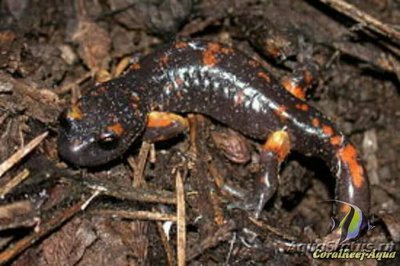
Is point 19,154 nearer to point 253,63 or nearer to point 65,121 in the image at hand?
point 65,121

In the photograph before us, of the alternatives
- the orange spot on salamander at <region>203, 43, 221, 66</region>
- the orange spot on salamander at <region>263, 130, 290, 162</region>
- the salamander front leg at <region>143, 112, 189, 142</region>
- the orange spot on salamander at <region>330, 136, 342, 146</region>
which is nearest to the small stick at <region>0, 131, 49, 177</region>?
the salamander front leg at <region>143, 112, 189, 142</region>

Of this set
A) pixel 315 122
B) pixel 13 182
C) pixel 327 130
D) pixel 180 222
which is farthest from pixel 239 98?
pixel 13 182

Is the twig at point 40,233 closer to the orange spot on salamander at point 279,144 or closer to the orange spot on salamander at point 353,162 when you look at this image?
the orange spot on salamander at point 279,144

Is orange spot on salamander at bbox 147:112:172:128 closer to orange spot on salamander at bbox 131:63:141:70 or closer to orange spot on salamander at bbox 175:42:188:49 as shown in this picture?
orange spot on salamander at bbox 131:63:141:70

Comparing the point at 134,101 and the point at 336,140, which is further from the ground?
the point at 134,101

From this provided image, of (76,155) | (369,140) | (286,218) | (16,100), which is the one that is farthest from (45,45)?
(369,140)

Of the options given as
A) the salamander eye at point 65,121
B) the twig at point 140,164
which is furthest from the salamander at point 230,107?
the salamander eye at point 65,121

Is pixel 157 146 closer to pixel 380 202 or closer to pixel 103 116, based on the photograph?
pixel 103 116
